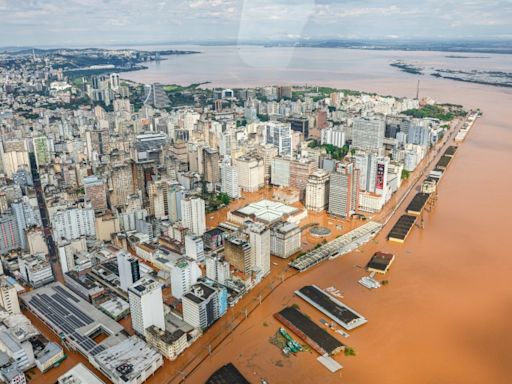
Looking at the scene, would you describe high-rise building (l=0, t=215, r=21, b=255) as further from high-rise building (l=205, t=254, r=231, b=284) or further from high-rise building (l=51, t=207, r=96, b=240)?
high-rise building (l=205, t=254, r=231, b=284)

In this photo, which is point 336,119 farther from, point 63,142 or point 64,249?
point 64,249

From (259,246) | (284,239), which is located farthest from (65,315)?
(284,239)

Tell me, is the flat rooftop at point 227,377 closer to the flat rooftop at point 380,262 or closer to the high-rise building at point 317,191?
the flat rooftop at point 380,262

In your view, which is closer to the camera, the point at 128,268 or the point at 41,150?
the point at 128,268

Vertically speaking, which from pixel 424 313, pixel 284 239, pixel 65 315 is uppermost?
pixel 284 239

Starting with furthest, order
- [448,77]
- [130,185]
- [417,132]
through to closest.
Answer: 1. [448,77]
2. [417,132]
3. [130,185]

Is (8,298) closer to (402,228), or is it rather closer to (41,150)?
(402,228)

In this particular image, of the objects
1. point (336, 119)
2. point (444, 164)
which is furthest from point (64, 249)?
point (336, 119)
